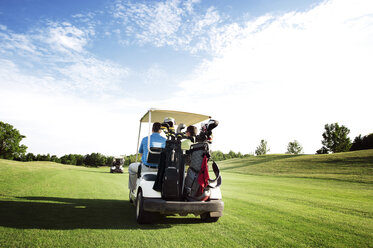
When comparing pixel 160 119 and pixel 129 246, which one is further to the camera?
pixel 160 119

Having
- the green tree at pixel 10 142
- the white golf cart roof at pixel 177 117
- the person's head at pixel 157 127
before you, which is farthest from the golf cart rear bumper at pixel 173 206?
the green tree at pixel 10 142

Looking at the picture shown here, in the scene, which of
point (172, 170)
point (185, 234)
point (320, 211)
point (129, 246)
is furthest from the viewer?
point (320, 211)

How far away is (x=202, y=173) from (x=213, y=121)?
117cm

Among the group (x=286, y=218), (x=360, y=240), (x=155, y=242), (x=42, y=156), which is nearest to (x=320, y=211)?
(x=286, y=218)

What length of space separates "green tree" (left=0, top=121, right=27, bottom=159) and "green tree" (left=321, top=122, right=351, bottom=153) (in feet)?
331

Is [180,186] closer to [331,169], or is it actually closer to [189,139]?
[189,139]

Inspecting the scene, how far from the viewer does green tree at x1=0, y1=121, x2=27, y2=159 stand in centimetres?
8075

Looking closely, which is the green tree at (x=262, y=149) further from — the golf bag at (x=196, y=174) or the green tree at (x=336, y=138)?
the golf bag at (x=196, y=174)

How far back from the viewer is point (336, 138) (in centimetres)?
8081

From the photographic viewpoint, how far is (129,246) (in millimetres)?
4023

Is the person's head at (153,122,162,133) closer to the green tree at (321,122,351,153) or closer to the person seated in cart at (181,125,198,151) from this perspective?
the person seated in cart at (181,125,198,151)

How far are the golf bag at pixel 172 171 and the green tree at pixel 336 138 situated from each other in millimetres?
87597

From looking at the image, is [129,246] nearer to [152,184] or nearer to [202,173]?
[152,184]

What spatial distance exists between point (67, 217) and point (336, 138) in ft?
297
